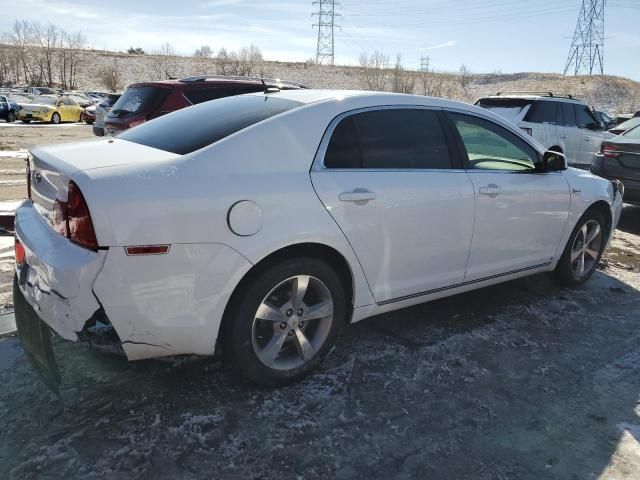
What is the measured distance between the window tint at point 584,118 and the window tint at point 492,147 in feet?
27.0

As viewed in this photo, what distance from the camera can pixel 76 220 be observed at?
8.24 feet

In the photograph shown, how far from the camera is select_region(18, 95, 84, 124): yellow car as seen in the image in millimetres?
24688

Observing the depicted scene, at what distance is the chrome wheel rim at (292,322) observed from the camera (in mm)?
3023

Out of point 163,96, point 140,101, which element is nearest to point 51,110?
point 140,101

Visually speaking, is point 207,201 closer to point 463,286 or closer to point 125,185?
point 125,185

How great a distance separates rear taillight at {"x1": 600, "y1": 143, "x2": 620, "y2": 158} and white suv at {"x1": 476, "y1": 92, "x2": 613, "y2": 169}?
2.37 m

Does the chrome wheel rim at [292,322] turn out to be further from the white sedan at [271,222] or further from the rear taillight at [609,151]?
the rear taillight at [609,151]

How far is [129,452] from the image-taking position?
8.27ft

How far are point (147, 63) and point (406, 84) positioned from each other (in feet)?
125

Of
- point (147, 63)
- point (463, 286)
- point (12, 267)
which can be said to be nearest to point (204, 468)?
point (463, 286)

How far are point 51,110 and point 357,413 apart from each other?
26.9m

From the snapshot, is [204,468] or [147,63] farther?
[147,63]

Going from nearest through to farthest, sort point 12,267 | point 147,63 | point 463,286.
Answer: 1. point 463,286
2. point 12,267
3. point 147,63

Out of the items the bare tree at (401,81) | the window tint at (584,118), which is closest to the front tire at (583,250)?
the window tint at (584,118)
